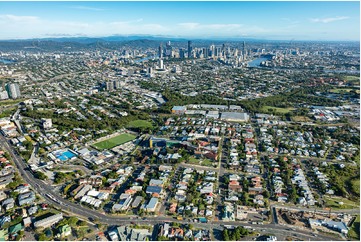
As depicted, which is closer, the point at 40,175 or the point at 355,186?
the point at 355,186

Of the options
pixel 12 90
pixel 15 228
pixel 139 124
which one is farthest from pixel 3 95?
pixel 15 228

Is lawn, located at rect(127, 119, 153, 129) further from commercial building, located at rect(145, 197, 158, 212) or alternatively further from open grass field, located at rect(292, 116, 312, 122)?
open grass field, located at rect(292, 116, 312, 122)

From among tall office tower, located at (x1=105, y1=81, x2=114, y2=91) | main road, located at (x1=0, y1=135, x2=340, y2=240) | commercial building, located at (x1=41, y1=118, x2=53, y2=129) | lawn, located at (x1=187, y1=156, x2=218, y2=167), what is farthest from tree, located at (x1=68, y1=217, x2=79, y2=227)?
tall office tower, located at (x1=105, y1=81, x2=114, y2=91)

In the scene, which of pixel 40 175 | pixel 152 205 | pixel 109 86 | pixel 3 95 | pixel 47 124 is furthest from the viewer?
pixel 109 86

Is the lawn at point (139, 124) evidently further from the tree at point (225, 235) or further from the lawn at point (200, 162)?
the tree at point (225, 235)

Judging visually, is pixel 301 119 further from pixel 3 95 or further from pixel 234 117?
pixel 3 95

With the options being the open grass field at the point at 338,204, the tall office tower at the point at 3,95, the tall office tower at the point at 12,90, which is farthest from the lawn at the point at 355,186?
the tall office tower at the point at 3,95
